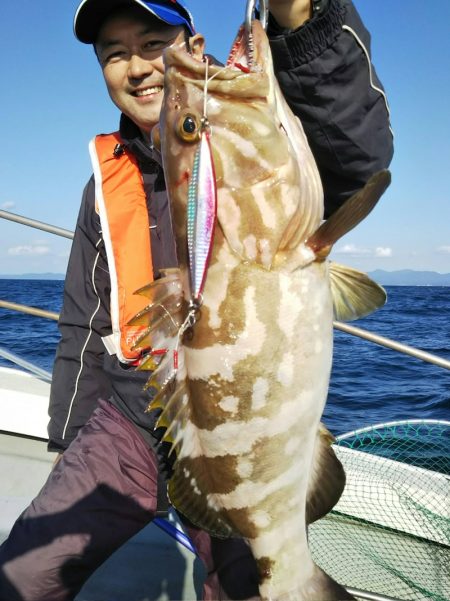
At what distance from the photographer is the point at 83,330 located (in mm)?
3344

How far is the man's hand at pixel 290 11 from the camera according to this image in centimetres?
200

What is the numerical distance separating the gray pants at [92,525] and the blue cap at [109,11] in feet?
6.56

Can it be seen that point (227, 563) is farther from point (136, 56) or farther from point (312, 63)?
point (136, 56)

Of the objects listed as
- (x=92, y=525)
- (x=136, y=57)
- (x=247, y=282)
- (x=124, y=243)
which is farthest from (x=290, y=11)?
(x=92, y=525)

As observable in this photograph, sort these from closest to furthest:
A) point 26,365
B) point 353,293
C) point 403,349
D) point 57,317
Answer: point 353,293, point 403,349, point 57,317, point 26,365

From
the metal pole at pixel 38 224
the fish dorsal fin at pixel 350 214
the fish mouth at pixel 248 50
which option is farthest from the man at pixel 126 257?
the metal pole at pixel 38 224

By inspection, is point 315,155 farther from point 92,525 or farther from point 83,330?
point 92,525

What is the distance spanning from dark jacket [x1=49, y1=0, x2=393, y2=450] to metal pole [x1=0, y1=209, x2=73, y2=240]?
2.48 feet

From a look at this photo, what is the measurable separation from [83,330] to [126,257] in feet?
1.93

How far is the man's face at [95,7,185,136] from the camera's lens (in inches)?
115

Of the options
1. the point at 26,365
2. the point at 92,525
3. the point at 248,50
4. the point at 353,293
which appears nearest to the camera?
the point at 248,50

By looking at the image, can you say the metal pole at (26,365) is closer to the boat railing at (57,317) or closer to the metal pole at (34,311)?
the boat railing at (57,317)

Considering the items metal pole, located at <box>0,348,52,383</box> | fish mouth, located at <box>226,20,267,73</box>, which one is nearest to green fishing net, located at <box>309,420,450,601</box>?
metal pole, located at <box>0,348,52,383</box>

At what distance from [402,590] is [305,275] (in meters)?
2.90
